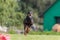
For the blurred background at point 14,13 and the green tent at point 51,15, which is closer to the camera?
the blurred background at point 14,13

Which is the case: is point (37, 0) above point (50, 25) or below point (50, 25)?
above

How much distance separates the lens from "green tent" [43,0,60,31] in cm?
4147

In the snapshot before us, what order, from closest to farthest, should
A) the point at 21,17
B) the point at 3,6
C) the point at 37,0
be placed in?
the point at 3,6 < the point at 21,17 < the point at 37,0

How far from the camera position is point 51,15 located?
41.7 metres

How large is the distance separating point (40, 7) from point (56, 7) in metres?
31.2

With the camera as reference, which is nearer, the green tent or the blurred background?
the blurred background

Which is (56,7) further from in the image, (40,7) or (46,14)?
(40,7)

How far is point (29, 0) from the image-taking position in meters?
71.6

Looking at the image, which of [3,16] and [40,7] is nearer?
[3,16]

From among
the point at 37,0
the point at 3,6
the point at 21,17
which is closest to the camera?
the point at 3,6

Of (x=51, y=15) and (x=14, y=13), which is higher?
(x=14, y=13)

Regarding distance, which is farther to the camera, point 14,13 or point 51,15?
point 51,15

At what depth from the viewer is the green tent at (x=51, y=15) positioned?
136 feet

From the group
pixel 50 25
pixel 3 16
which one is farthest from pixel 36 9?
pixel 3 16
